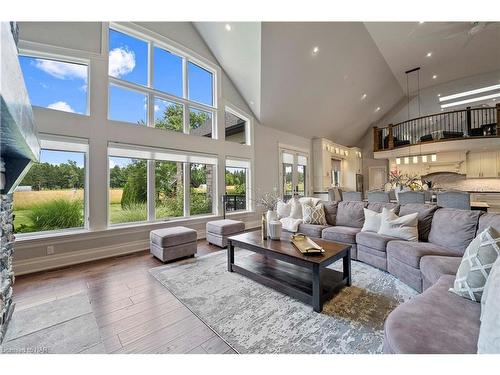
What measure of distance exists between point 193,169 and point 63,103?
254cm

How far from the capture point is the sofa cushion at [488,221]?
2.18m

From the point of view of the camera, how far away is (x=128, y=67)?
4.18 meters

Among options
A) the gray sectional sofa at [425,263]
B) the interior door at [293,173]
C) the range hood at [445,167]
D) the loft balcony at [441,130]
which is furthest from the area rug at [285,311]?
the range hood at [445,167]

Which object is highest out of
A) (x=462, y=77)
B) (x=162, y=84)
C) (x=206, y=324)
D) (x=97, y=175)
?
(x=462, y=77)

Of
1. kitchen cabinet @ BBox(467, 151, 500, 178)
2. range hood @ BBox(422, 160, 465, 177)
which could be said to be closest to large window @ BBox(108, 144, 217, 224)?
range hood @ BBox(422, 160, 465, 177)

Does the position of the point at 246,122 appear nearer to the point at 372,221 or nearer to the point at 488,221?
the point at 372,221

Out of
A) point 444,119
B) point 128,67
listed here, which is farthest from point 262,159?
point 444,119

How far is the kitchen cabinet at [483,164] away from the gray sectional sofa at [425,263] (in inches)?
293

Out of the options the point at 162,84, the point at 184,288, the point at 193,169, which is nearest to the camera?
the point at 184,288

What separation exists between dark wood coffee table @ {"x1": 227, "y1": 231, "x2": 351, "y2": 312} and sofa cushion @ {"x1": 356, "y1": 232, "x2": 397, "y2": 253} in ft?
2.35

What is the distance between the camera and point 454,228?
2553mm

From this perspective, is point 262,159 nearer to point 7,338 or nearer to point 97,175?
point 97,175

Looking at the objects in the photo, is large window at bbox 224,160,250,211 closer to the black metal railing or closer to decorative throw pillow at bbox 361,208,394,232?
decorative throw pillow at bbox 361,208,394,232

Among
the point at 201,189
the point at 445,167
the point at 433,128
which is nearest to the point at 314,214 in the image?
the point at 201,189
